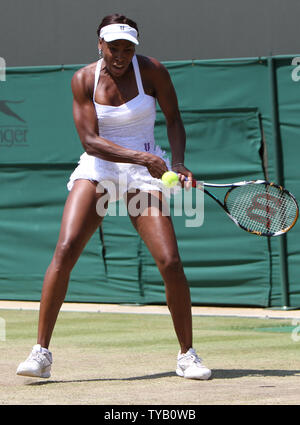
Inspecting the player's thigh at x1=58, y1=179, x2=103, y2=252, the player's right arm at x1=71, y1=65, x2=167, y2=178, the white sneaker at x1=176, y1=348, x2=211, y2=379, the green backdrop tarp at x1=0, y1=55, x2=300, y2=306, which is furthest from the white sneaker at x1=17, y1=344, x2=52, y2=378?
the green backdrop tarp at x1=0, y1=55, x2=300, y2=306

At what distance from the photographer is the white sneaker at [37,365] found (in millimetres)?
5691

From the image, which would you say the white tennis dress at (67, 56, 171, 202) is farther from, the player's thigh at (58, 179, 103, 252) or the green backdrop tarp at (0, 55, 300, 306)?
the green backdrop tarp at (0, 55, 300, 306)

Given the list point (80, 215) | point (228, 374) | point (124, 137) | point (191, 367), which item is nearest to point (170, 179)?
point (124, 137)

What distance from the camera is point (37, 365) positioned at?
571 centimetres

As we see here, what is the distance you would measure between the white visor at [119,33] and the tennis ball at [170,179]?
2.54ft

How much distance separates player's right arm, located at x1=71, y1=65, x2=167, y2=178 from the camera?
228 inches

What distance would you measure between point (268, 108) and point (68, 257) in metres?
4.71

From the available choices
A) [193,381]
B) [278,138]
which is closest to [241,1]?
[278,138]

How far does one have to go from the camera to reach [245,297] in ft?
33.4

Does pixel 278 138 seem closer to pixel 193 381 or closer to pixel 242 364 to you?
pixel 242 364

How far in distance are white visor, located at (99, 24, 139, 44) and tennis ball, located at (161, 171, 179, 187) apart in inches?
30.4

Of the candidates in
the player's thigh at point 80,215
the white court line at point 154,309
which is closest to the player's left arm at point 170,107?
the player's thigh at point 80,215

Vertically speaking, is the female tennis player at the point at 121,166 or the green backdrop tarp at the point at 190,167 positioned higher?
the green backdrop tarp at the point at 190,167

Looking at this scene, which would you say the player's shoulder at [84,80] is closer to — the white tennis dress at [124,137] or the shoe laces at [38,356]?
the white tennis dress at [124,137]
